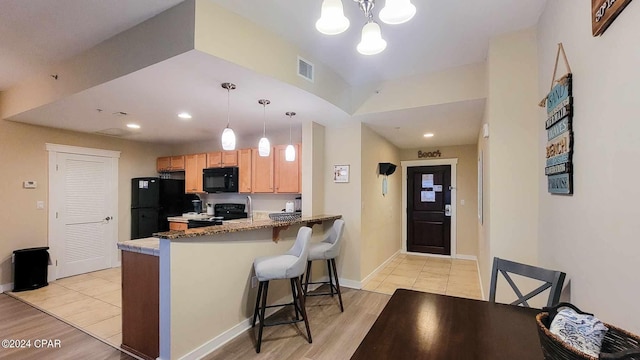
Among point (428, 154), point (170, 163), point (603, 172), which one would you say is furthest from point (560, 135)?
point (170, 163)

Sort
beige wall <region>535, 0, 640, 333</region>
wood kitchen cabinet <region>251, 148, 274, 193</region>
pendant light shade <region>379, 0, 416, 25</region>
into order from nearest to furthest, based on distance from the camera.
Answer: beige wall <region>535, 0, 640, 333</region> → pendant light shade <region>379, 0, 416, 25</region> → wood kitchen cabinet <region>251, 148, 274, 193</region>

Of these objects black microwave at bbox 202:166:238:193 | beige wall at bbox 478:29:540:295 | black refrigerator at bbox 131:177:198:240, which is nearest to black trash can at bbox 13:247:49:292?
black refrigerator at bbox 131:177:198:240

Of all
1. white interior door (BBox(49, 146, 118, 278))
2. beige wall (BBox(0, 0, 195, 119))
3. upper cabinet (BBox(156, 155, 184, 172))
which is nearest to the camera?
beige wall (BBox(0, 0, 195, 119))

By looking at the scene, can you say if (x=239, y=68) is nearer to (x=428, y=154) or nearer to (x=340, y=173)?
(x=340, y=173)

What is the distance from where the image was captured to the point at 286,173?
14.4ft

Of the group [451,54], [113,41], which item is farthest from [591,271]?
[113,41]

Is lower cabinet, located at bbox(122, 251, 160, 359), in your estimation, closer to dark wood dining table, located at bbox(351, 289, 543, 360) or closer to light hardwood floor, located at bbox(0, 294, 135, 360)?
light hardwood floor, located at bbox(0, 294, 135, 360)

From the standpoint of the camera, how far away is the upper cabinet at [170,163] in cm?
569

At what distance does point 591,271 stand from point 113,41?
3741 mm

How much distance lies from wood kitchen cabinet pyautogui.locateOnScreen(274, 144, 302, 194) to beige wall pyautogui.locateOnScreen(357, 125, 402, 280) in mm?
1018

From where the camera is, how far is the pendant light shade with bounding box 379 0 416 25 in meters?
1.26

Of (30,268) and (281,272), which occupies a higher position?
(281,272)

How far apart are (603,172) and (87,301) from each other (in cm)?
501

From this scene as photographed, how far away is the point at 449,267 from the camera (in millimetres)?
5035
